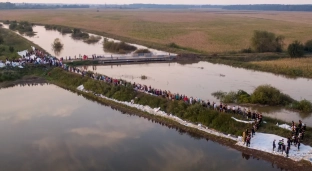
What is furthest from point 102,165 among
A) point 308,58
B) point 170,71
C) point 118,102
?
point 308,58

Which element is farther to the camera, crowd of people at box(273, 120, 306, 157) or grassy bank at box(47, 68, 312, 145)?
grassy bank at box(47, 68, 312, 145)

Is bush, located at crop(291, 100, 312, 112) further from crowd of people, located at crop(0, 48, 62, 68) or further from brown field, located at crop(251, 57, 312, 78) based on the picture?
crowd of people, located at crop(0, 48, 62, 68)

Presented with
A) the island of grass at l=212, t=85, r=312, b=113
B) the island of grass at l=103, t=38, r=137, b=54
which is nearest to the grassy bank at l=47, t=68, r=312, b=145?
the island of grass at l=212, t=85, r=312, b=113

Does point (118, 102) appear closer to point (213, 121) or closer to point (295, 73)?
point (213, 121)

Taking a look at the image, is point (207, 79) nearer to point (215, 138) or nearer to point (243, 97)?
point (243, 97)

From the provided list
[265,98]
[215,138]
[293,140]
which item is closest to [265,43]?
[265,98]

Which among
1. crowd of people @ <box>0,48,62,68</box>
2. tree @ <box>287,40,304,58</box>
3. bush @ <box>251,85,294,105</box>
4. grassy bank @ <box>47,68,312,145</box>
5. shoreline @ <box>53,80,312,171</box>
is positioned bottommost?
shoreline @ <box>53,80,312,171</box>
